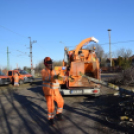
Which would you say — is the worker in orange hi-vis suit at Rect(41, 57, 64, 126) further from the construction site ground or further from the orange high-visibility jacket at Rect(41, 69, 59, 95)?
the construction site ground

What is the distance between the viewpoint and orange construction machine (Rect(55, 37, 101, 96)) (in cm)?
866

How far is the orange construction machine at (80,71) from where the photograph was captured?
8664 mm

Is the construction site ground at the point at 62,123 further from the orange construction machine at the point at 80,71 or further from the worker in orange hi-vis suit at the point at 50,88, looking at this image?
the orange construction machine at the point at 80,71

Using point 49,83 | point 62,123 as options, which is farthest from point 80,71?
point 62,123

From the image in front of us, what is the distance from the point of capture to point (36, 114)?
5.98 metres

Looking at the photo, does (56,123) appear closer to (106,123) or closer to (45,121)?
(45,121)

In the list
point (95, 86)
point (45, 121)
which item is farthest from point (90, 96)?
point (45, 121)

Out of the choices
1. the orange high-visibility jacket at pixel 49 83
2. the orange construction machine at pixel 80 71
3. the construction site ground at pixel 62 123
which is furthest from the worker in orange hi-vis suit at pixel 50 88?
the orange construction machine at pixel 80 71

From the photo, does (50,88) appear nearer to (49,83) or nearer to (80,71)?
(49,83)

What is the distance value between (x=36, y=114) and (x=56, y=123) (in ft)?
4.03

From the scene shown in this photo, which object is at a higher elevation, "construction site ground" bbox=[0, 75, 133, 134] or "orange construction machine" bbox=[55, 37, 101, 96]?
"orange construction machine" bbox=[55, 37, 101, 96]

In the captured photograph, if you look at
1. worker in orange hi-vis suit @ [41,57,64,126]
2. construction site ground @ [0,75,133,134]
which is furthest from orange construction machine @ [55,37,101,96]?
worker in orange hi-vis suit @ [41,57,64,126]

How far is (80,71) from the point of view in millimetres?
8938

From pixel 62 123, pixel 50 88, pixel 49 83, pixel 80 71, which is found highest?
pixel 80 71
